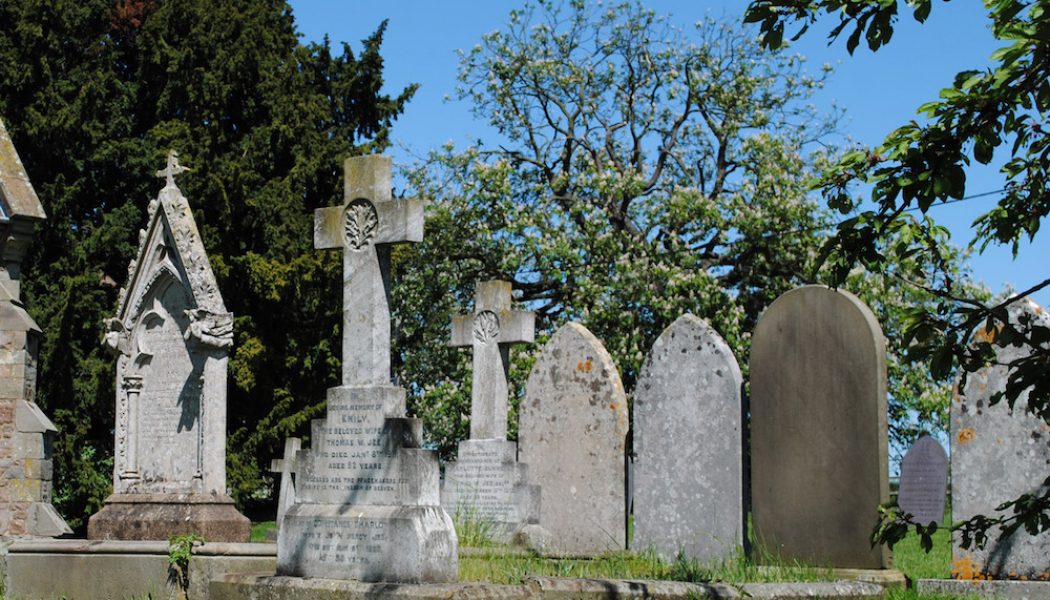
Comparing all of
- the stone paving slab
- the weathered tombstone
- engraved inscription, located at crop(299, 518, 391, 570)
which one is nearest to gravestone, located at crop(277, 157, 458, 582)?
engraved inscription, located at crop(299, 518, 391, 570)

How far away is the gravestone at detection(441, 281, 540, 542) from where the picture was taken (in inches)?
456

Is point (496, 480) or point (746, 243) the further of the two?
point (746, 243)

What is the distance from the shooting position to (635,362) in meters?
20.2

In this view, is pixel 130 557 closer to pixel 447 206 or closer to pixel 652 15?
pixel 447 206

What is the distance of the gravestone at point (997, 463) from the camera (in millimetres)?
8172

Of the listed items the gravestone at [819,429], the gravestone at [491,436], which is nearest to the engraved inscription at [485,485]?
the gravestone at [491,436]

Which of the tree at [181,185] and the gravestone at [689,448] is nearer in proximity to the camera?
the gravestone at [689,448]

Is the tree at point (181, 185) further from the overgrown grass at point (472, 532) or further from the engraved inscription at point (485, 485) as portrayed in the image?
the overgrown grass at point (472, 532)

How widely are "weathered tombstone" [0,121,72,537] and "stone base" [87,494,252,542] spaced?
1418 millimetres

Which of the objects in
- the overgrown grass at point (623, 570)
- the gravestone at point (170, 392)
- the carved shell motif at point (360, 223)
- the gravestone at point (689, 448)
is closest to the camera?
the overgrown grass at point (623, 570)

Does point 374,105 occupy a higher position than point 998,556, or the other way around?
point 374,105

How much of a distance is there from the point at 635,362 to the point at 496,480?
8.65 metres

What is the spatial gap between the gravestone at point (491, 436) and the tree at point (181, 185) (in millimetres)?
10600

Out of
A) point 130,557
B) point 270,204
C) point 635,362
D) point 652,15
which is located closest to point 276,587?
point 130,557
